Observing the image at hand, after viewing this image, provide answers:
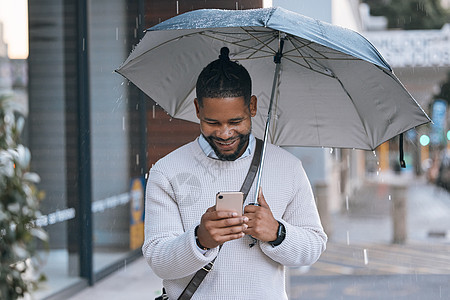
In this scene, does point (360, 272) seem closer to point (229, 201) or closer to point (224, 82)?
point (224, 82)

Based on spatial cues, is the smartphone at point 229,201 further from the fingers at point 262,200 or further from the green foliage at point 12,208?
the green foliage at point 12,208

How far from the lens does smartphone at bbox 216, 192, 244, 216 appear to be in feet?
6.90

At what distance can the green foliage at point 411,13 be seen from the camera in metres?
33.7

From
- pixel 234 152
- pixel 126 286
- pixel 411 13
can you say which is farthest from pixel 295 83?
pixel 411 13

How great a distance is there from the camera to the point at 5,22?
6.02m

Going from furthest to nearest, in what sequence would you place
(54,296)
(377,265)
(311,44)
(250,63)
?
(377,265) → (54,296) → (250,63) → (311,44)

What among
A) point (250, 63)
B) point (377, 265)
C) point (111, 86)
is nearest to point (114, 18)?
point (111, 86)

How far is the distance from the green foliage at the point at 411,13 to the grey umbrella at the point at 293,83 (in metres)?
32.4

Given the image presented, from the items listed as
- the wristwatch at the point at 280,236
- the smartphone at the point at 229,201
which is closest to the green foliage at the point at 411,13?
the wristwatch at the point at 280,236

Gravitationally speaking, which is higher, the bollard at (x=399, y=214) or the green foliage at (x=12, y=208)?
the green foliage at (x=12, y=208)

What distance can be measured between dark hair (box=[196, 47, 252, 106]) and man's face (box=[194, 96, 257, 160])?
2cm

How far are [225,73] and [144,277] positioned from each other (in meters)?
5.88

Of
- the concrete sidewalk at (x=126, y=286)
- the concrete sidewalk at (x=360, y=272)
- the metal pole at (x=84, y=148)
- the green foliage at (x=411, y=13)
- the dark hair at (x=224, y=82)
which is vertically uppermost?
the green foliage at (x=411, y=13)

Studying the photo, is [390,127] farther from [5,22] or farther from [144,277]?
[144,277]
